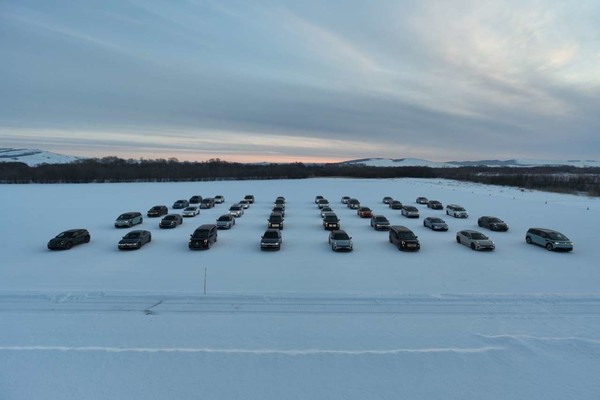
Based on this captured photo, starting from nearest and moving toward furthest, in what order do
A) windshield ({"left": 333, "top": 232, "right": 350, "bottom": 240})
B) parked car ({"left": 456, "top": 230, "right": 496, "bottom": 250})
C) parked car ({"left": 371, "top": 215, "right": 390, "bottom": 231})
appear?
1. parked car ({"left": 456, "top": 230, "right": 496, "bottom": 250})
2. windshield ({"left": 333, "top": 232, "right": 350, "bottom": 240})
3. parked car ({"left": 371, "top": 215, "right": 390, "bottom": 231})

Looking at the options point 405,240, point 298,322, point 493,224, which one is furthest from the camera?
point 493,224

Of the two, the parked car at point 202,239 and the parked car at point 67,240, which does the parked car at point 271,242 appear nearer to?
the parked car at point 202,239

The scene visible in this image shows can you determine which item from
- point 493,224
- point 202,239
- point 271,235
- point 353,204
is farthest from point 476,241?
point 353,204

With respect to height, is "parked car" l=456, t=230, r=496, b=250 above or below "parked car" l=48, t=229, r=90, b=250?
above

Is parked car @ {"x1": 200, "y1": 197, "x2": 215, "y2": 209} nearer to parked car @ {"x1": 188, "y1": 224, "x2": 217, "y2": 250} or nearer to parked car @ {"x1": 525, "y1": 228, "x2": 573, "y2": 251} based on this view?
parked car @ {"x1": 188, "y1": 224, "x2": 217, "y2": 250}

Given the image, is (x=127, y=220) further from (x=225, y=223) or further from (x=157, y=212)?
(x=225, y=223)

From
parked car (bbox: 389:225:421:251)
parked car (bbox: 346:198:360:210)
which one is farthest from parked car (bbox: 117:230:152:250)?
parked car (bbox: 346:198:360:210)

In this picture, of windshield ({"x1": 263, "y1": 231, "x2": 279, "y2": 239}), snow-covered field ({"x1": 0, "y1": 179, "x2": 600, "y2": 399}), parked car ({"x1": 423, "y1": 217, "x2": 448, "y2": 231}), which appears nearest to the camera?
snow-covered field ({"x1": 0, "y1": 179, "x2": 600, "y2": 399})

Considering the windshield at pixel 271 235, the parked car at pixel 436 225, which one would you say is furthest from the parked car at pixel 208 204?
the parked car at pixel 436 225
